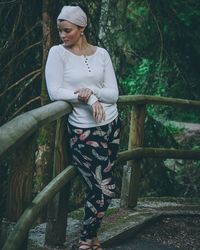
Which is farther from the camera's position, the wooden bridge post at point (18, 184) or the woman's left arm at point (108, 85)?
the woman's left arm at point (108, 85)

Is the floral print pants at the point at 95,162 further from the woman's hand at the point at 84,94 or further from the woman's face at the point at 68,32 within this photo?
the woman's face at the point at 68,32

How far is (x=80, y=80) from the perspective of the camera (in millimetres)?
Answer: 3924

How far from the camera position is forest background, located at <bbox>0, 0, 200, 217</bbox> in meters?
6.24

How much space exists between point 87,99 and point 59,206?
33.2 inches

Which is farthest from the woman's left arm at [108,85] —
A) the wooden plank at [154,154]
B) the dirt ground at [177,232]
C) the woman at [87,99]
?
the dirt ground at [177,232]

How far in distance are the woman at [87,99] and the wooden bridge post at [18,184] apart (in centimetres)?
80

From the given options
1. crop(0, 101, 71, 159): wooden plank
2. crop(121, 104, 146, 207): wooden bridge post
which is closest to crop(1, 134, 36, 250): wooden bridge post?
crop(0, 101, 71, 159): wooden plank

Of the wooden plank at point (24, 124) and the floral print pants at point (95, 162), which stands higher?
the wooden plank at point (24, 124)

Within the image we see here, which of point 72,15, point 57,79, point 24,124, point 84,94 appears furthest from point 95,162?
point 24,124

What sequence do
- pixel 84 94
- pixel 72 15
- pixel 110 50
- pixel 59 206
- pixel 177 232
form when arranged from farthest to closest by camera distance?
1. pixel 110 50
2. pixel 177 232
3. pixel 59 206
4. pixel 72 15
5. pixel 84 94

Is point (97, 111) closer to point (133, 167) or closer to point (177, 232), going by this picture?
point (133, 167)

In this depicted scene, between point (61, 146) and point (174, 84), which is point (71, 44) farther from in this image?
point (174, 84)

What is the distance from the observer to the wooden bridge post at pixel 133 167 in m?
5.51

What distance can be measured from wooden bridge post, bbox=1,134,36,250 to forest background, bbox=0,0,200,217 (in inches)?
74.3
